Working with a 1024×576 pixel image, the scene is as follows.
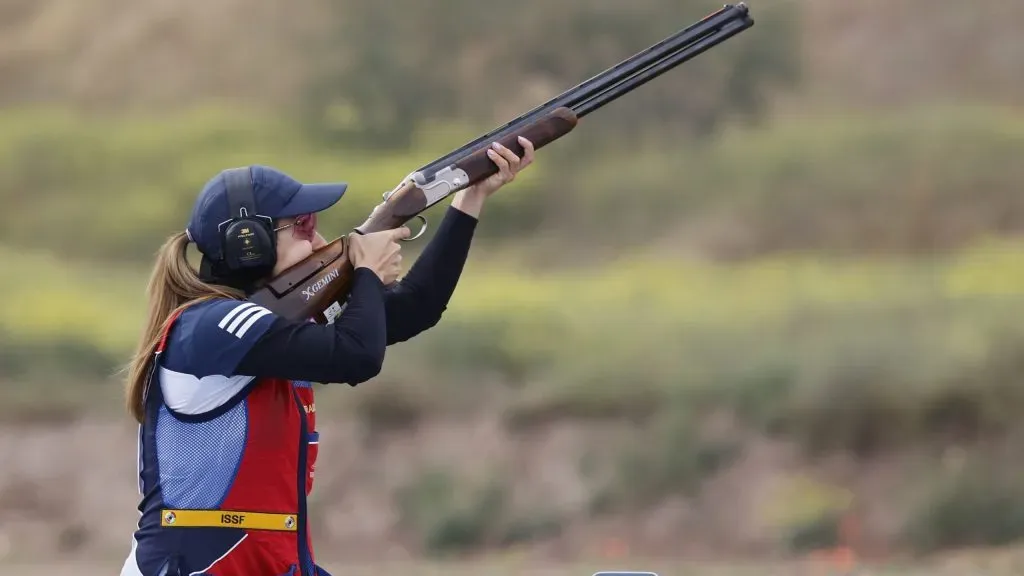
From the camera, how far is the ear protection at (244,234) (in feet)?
9.43

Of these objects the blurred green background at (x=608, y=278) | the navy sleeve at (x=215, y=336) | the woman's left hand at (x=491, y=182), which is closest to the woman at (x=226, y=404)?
the navy sleeve at (x=215, y=336)

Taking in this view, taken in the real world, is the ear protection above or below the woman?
above

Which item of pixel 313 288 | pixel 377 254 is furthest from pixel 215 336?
pixel 377 254

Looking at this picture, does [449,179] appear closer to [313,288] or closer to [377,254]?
[377,254]

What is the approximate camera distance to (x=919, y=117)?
854 centimetres

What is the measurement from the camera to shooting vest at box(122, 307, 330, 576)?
109 inches

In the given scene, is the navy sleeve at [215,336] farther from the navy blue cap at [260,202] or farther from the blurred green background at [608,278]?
the blurred green background at [608,278]

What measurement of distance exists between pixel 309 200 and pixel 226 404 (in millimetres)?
478

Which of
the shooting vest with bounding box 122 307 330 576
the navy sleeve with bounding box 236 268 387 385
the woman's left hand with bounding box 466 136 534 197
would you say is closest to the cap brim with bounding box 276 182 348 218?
the navy sleeve with bounding box 236 268 387 385

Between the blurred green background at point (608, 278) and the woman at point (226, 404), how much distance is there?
4819 millimetres

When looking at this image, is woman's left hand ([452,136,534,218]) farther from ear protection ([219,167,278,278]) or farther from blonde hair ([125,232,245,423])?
blonde hair ([125,232,245,423])

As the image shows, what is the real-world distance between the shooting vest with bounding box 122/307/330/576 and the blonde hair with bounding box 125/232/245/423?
0.04m

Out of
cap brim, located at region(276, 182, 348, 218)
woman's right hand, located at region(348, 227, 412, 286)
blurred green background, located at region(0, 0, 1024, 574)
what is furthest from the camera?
blurred green background, located at region(0, 0, 1024, 574)

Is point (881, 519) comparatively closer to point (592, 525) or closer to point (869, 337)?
point (869, 337)
